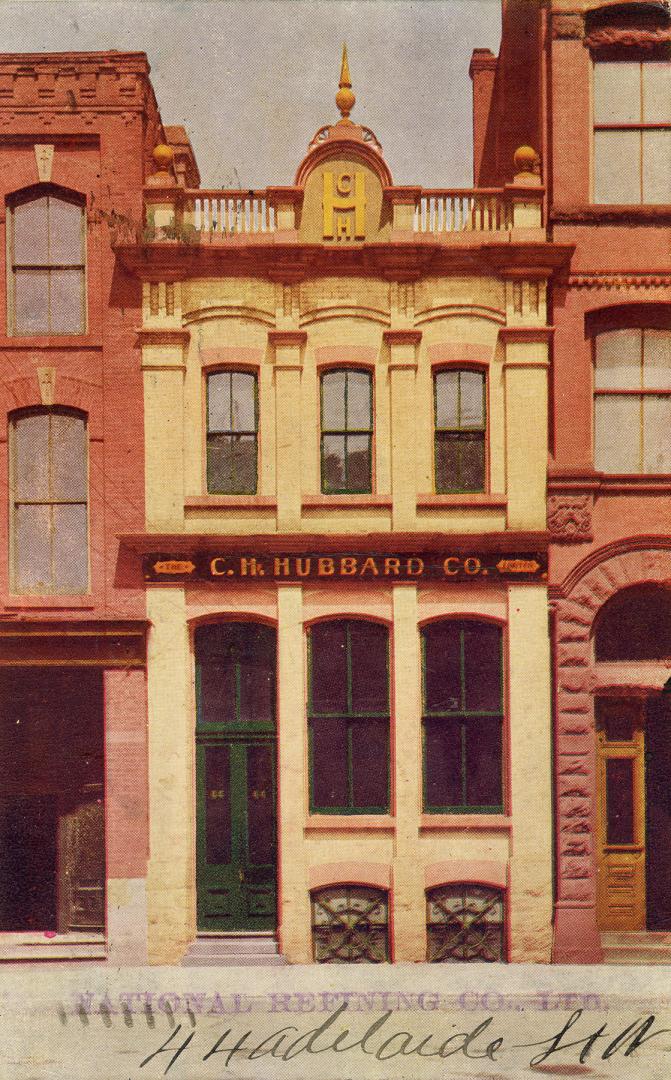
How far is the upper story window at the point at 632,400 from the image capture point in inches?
678

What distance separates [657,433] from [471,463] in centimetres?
265

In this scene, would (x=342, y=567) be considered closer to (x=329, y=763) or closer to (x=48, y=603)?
(x=329, y=763)

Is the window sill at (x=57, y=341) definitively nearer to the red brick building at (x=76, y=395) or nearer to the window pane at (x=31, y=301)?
the red brick building at (x=76, y=395)

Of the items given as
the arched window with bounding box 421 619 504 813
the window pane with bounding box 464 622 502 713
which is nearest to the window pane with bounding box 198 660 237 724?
the arched window with bounding box 421 619 504 813

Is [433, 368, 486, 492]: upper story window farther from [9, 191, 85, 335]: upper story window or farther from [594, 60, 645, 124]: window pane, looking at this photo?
[9, 191, 85, 335]: upper story window

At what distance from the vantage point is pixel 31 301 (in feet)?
56.9

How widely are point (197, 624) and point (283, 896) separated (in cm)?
393

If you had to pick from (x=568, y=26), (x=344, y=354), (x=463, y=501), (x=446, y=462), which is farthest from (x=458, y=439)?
(x=568, y=26)

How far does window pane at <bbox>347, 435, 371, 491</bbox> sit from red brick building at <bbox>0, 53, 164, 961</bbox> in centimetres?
296

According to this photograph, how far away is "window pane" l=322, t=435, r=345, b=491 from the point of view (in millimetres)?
17266

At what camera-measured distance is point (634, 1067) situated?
13312 mm

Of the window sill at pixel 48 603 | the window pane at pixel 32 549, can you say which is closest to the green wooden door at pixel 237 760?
the window sill at pixel 48 603

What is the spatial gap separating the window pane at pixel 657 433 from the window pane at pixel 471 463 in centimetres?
231

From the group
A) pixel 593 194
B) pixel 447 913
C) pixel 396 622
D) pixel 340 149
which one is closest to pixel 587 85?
pixel 593 194
